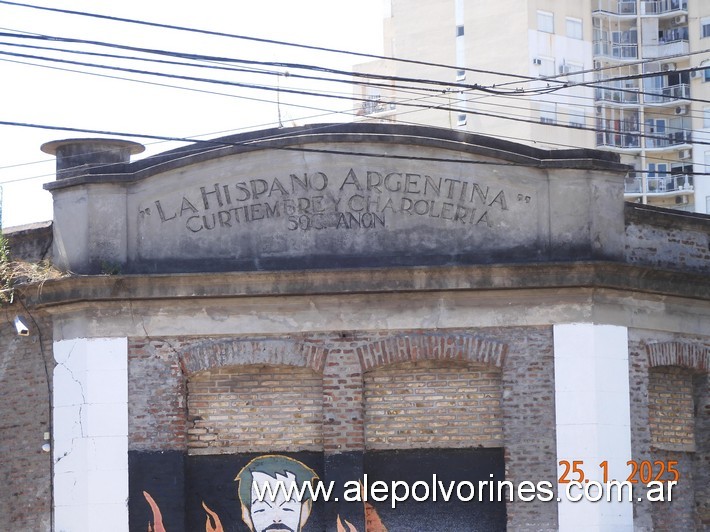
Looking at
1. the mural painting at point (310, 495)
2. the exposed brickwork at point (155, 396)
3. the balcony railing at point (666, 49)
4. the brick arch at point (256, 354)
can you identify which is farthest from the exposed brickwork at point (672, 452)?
the balcony railing at point (666, 49)

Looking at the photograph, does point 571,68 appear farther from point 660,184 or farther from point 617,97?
point 660,184

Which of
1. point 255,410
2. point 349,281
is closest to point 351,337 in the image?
point 349,281

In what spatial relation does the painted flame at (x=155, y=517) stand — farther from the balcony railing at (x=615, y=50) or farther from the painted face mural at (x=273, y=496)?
the balcony railing at (x=615, y=50)

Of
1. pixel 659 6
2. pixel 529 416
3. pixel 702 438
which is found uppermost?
pixel 659 6

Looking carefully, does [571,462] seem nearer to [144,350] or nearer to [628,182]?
[144,350]

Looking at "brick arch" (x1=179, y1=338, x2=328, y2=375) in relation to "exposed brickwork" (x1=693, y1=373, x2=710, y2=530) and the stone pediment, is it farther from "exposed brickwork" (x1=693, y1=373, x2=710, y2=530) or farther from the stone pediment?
"exposed brickwork" (x1=693, y1=373, x2=710, y2=530)

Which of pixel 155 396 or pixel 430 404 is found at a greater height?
pixel 155 396

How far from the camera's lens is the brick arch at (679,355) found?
19219 millimetres

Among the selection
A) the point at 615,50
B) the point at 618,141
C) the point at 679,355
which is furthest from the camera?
the point at 615,50

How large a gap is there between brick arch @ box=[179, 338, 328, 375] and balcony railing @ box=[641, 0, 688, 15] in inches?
1937

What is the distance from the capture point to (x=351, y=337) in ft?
61.7

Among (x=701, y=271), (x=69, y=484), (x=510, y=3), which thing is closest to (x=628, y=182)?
(x=510, y=3)

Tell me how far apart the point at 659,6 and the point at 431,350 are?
49506 mm

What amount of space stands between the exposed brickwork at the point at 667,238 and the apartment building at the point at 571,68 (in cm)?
3203
